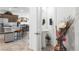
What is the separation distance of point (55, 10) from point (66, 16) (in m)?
0.14

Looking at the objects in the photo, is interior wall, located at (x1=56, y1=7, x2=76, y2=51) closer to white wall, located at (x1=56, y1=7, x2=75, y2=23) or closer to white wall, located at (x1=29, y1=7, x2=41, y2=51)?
white wall, located at (x1=56, y1=7, x2=75, y2=23)

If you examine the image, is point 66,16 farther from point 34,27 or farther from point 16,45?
point 16,45

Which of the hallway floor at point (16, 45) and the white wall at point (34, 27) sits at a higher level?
the white wall at point (34, 27)

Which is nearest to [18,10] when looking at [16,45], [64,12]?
[16,45]

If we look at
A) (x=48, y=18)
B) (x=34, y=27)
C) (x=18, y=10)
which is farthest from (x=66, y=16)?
(x=18, y=10)

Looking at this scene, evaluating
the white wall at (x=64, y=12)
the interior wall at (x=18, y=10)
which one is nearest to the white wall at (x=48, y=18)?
the white wall at (x=64, y=12)

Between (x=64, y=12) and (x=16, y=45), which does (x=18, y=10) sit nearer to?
(x=16, y=45)

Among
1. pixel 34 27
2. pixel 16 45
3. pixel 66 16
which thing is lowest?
pixel 16 45

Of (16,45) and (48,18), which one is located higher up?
(48,18)

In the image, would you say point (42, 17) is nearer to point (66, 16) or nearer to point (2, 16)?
point (66, 16)

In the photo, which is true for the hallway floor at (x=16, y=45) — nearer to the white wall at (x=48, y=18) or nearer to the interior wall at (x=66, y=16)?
the white wall at (x=48, y=18)

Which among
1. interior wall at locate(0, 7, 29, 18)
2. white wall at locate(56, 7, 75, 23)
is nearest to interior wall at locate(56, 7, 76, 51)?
white wall at locate(56, 7, 75, 23)

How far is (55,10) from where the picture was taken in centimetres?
130
